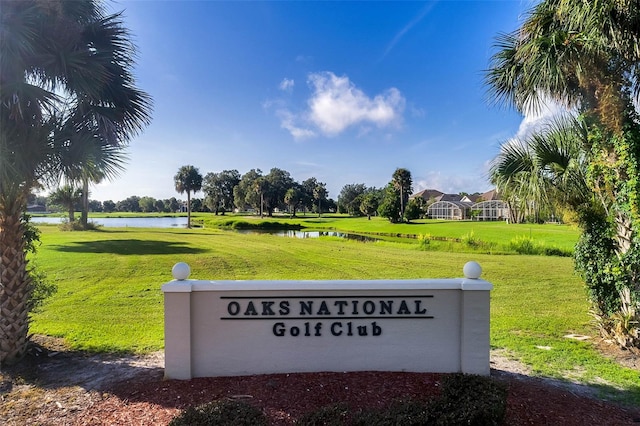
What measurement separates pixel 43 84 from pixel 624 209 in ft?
27.1

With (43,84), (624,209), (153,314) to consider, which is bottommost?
(153,314)

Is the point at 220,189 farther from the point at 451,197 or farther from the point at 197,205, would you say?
the point at 451,197

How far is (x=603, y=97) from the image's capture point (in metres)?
4.73

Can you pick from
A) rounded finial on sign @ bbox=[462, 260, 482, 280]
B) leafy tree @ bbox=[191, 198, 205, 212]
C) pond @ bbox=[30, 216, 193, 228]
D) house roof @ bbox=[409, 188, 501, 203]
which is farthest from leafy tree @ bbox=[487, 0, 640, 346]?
leafy tree @ bbox=[191, 198, 205, 212]

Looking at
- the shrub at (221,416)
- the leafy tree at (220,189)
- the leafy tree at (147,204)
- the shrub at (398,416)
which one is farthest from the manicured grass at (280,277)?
the leafy tree at (147,204)

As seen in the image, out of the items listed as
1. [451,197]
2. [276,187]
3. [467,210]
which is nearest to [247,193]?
[276,187]

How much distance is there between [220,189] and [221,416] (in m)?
83.9

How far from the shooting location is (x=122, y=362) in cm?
454

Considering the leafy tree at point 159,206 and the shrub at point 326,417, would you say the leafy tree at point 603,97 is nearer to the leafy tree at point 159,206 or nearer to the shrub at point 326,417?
the shrub at point 326,417

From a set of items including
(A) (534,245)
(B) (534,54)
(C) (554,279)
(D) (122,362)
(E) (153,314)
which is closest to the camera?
(D) (122,362)

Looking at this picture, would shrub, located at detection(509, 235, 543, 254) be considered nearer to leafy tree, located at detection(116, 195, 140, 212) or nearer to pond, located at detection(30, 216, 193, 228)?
pond, located at detection(30, 216, 193, 228)

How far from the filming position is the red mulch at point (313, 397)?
3.13 meters

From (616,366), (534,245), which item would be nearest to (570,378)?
(616,366)

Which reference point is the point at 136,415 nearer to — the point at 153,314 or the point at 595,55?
the point at 153,314
